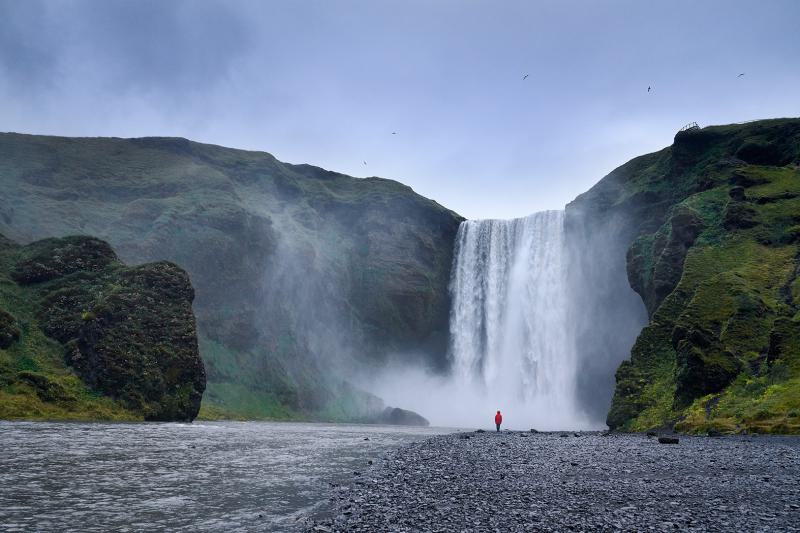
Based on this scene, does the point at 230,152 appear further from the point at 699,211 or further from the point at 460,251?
the point at 699,211

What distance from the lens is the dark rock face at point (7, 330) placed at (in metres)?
48.5

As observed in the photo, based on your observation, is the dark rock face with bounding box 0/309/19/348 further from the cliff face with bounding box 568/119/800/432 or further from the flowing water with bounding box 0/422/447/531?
the cliff face with bounding box 568/119/800/432

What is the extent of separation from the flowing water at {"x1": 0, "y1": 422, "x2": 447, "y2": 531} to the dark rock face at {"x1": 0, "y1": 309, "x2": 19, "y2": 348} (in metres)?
27.6

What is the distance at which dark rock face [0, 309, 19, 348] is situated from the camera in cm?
4853

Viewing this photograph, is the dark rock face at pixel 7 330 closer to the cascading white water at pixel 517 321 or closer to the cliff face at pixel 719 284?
the cliff face at pixel 719 284

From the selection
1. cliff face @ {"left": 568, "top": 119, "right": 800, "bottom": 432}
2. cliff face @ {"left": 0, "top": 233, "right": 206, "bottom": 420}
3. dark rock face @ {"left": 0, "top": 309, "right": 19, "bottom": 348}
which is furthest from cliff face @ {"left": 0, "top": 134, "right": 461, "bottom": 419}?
cliff face @ {"left": 568, "top": 119, "right": 800, "bottom": 432}

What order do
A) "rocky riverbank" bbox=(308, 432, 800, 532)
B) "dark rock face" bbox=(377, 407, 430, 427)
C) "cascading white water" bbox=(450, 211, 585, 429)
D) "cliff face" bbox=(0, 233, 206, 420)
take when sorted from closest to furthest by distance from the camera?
"rocky riverbank" bbox=(308, 432, 800, 532), "cliff face" bbox=(0, 233, 206, 420), "cascading white water" bbox=(450, 211, 585, 429), "dark rock face" bbox=(377, 407, 430, 427)

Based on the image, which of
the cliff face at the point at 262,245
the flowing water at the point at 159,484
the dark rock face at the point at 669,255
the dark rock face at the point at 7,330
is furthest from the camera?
the cliff face at the point at 262,245

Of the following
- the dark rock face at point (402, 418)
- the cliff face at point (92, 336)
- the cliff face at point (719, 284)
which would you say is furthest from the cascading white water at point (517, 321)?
the cliff face at point (92, 336)

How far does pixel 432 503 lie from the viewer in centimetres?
1197

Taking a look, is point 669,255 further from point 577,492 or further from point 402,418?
point 577,492

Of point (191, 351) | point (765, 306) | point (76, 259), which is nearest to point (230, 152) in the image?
point (76, 259)

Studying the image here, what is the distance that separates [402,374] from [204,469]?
87605mm

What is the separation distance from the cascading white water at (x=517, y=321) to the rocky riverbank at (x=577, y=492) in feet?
190
